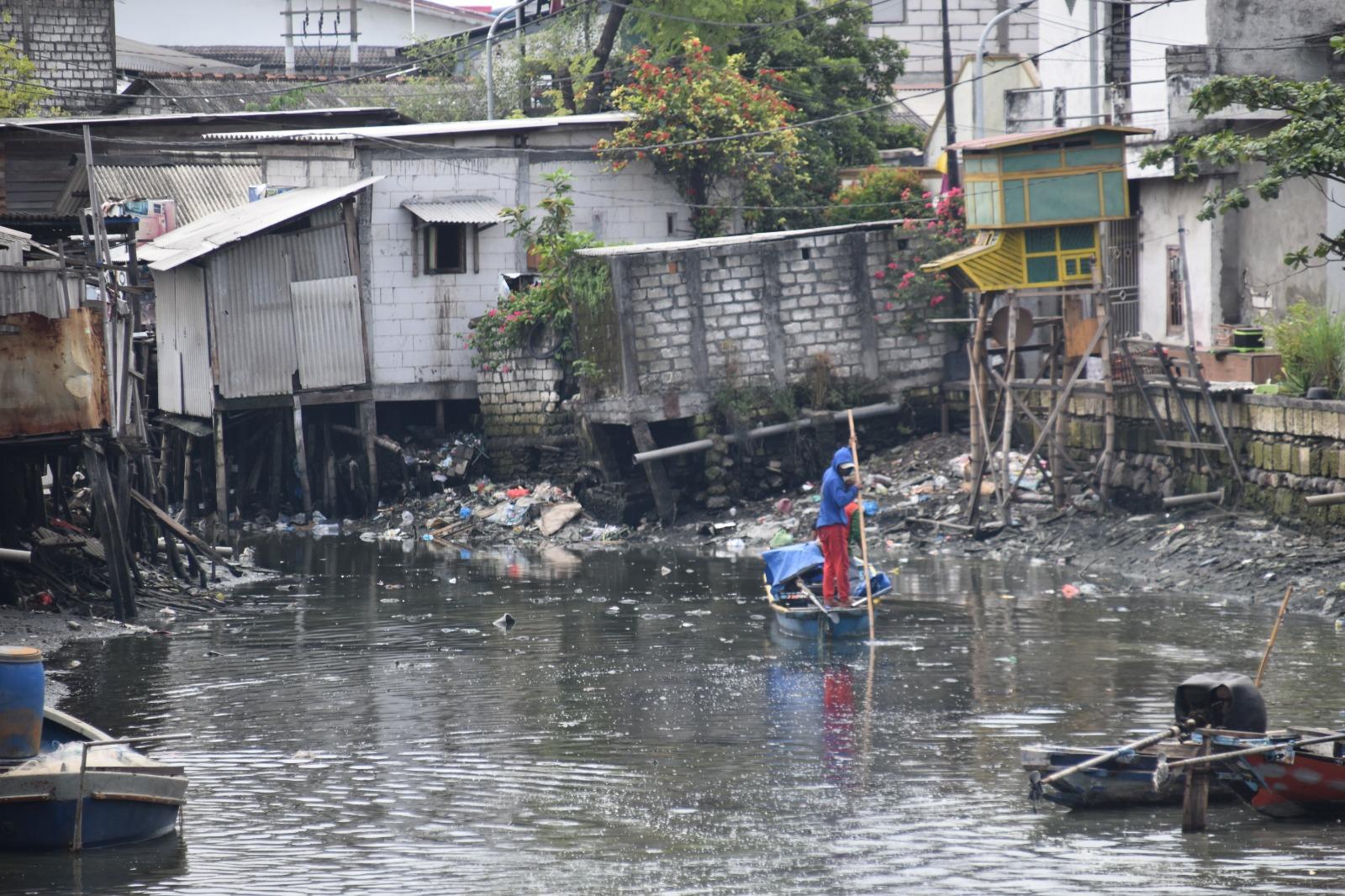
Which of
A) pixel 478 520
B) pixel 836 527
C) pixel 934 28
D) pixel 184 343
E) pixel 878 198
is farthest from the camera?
pixel 934 28

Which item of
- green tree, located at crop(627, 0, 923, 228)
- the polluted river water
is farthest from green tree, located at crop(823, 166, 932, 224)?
the polluted river water

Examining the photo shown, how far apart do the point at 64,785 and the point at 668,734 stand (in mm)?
4371

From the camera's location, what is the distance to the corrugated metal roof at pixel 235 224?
79.7ft

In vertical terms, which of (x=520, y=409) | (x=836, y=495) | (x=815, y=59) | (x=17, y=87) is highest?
(x=17, y=87)

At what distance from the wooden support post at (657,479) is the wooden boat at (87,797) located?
49.1 feet

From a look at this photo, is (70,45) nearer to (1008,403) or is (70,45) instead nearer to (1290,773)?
(1008,403)

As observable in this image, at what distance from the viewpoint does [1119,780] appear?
9953 millimetres

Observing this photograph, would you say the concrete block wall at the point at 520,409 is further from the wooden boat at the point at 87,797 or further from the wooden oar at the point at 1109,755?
the wooden oar at the point at 1109,755

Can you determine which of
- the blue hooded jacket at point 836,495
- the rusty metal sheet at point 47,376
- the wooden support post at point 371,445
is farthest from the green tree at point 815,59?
the rusty metal sheet at point 47,376

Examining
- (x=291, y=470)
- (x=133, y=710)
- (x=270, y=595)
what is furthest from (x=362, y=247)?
(x=133, y=710)

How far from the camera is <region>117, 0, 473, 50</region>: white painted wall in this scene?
47781 mm

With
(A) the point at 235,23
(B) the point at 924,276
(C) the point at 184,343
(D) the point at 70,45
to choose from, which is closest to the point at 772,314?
Answer: (B) the point at 924,276

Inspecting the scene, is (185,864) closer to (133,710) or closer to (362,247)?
(133,710)

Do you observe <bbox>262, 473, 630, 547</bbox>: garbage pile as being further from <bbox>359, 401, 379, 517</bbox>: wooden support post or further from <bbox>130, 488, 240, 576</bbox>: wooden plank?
<bbox>130, 488, 240, 576</bbox>: wooden plank
